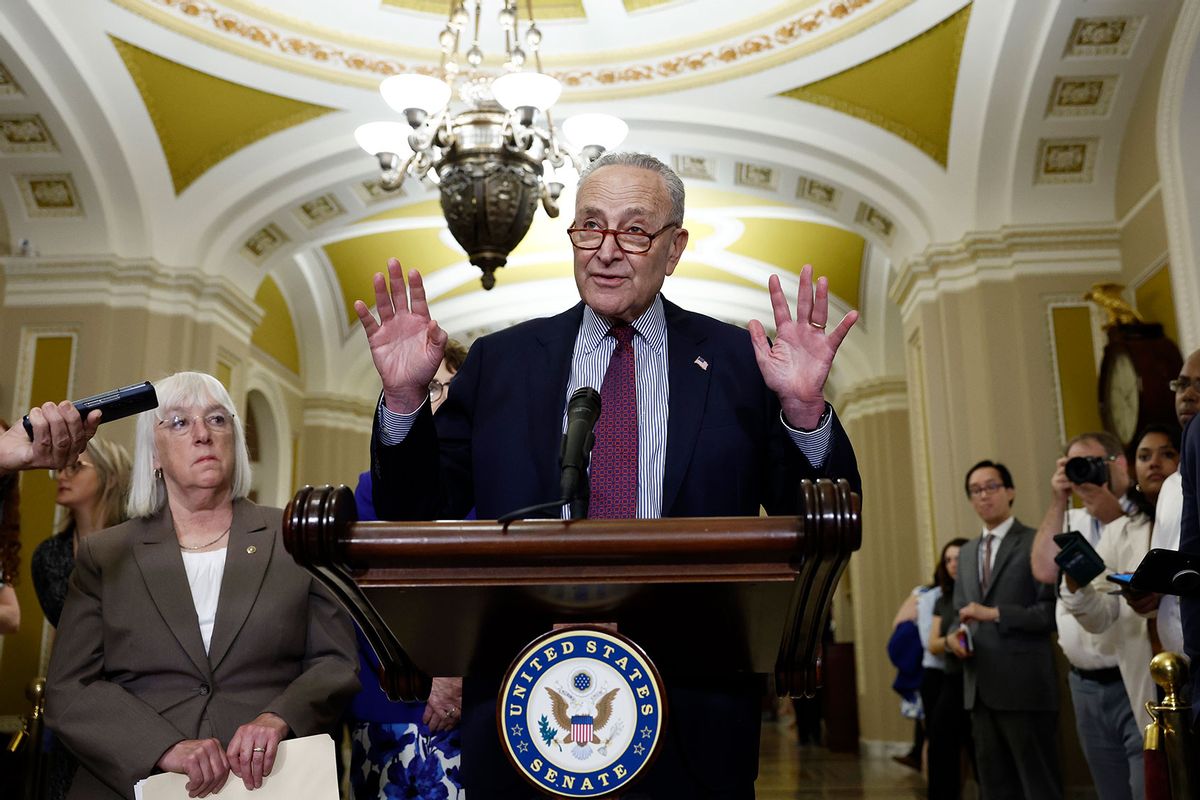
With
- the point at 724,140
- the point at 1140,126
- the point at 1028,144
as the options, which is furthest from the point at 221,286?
the point at 1140,126

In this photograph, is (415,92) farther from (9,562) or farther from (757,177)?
(757,177)

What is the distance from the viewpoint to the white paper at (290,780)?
1.83 meters

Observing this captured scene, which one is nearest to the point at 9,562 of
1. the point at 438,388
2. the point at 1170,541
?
the point at 438,388

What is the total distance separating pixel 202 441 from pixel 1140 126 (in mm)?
6121

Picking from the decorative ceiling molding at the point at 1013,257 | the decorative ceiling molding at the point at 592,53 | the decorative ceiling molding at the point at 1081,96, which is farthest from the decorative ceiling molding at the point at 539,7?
the decorative ceiling molding at the point at 1081,96

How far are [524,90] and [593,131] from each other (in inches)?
19.0

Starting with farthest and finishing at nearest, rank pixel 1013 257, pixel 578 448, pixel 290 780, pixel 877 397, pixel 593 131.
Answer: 1. pixel 877 397
2. pixel 1013 257
3. pixel 593 131
4. pixel 290 780
5. pixel 578 448

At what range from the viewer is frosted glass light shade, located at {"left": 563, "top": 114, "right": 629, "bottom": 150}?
224 inches

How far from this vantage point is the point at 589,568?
41.3 inches

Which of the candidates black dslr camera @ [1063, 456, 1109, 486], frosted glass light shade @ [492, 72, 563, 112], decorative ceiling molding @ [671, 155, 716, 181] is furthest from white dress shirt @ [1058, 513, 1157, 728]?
decorative ceiling molding @ [671, 155, 716, 181]

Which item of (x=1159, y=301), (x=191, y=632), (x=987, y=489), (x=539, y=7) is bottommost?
(x=191, y=632)

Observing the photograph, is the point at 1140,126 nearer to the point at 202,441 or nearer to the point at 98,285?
the point at 202,441

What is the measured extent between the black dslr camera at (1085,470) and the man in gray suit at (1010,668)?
1.07 metres

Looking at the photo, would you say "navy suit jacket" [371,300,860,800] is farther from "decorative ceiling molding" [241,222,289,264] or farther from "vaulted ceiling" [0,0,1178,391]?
"decorative ceiling molding" [241,222,289,264]
